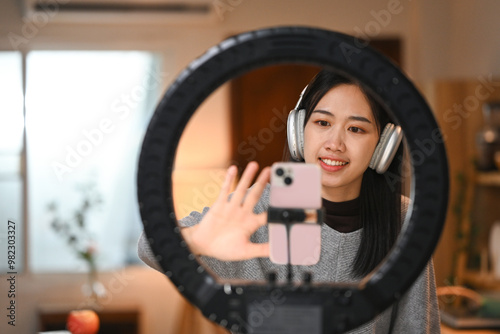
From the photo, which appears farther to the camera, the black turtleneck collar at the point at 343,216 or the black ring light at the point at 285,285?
the black turtleneck collar at the point at 343,216

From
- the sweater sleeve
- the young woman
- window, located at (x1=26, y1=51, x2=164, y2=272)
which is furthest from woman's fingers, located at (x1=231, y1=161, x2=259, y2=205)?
window, located at (x1=26, y1=51, x2=164, y2=272)

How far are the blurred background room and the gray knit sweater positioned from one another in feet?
7.22

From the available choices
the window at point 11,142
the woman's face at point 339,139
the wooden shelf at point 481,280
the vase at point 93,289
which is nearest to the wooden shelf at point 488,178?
the wooden shelf at point 481,280

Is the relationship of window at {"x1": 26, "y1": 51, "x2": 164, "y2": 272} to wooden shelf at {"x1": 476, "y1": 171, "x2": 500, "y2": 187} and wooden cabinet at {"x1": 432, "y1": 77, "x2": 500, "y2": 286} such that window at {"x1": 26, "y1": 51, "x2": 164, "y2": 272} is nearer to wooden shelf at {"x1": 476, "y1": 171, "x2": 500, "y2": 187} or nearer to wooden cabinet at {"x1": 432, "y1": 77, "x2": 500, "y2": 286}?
wooden cabinet at {"x1": 432, "y1": 77, "x2": 500, "y2": 286}

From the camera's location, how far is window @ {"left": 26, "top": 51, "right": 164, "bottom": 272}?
10.8 ft

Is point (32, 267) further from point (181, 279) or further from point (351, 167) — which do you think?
point (181, 279)

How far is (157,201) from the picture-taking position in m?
0.45

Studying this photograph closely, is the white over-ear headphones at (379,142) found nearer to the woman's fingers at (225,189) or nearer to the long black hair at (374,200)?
the long black hair at (374,200)

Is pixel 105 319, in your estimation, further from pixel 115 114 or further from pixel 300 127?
pixel 300 127

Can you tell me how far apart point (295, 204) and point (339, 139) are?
303mm

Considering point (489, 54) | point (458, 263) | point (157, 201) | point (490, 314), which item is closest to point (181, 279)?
point (157, 201)

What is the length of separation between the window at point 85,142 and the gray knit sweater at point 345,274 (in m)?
2.39

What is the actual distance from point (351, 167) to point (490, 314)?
2016 millimetres

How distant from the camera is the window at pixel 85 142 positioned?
3.29m
